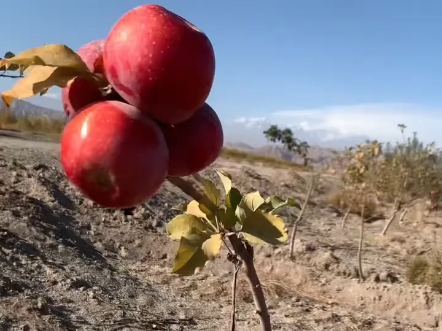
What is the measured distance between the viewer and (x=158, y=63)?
1.79 feet

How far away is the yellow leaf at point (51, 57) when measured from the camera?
1.92ft

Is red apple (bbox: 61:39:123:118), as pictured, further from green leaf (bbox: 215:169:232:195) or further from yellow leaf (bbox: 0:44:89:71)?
green leaf (bbox: 215:169:232:195)

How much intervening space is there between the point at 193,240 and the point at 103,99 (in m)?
0.27

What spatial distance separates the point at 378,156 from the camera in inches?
336

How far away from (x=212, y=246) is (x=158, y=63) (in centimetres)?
33

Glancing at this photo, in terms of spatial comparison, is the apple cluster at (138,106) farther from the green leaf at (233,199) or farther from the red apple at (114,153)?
the green leaf at (233,199)

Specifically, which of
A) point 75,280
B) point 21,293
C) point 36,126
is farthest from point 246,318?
point 36,126

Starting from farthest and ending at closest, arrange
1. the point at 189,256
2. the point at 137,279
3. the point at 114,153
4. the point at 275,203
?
the point at 137,279
the point at 275,203
the point at 189,256
the point at 114,153

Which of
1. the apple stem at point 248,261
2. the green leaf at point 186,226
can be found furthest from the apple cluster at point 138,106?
the green leaf at point 186,226

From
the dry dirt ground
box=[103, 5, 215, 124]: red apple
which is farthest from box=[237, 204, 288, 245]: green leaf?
the dry dirt ground

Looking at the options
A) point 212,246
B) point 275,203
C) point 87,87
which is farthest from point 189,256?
point 87,87

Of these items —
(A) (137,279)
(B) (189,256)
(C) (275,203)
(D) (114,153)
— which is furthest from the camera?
(A) (137,279)

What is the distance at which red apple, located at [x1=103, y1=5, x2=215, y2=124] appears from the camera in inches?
21.5

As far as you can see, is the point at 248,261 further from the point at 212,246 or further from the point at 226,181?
the point at 226,181
